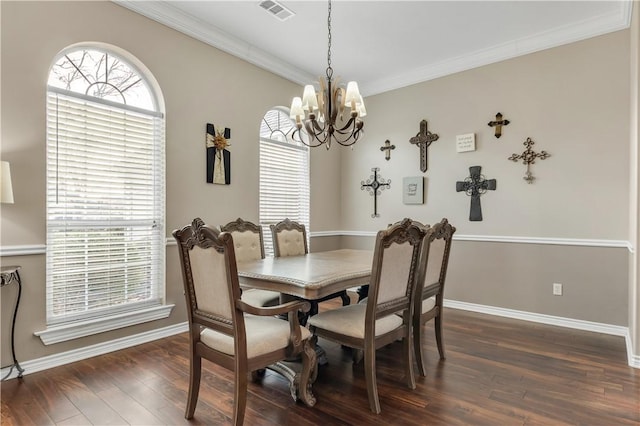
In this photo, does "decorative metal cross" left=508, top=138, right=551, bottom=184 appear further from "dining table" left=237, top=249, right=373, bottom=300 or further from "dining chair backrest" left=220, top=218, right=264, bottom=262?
"dining chair backrest" left=220, top=218, right=264, bottom=262

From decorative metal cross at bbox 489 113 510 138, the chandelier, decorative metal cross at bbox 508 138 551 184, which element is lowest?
decorative metal cross at bbox 508 138 551 184

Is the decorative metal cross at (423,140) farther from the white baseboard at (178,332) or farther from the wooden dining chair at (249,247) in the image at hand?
the wooden dining chair at (249,247)

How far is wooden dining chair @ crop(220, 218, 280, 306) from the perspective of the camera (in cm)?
298

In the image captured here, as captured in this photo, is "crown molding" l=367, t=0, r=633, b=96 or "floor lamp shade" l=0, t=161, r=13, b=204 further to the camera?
"crown molding" l=367, t=0, r=633, b=96

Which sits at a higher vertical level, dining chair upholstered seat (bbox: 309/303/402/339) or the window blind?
the window blind

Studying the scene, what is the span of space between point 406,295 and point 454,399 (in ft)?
2.21

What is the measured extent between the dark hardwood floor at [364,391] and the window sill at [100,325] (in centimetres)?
22

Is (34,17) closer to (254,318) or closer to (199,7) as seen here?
(199,7)

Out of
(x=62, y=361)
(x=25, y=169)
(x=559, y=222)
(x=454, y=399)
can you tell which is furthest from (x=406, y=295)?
(x=25, y=169)

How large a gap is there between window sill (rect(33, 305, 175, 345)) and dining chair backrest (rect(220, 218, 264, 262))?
923 millimetres

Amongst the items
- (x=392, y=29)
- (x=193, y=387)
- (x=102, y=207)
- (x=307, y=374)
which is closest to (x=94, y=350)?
(x=102, y=207)

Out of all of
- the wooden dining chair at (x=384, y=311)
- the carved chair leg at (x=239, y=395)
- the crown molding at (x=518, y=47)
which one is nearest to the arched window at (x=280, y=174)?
the crown molding at (x=518, y=47)

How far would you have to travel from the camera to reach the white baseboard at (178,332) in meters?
A: 2.62

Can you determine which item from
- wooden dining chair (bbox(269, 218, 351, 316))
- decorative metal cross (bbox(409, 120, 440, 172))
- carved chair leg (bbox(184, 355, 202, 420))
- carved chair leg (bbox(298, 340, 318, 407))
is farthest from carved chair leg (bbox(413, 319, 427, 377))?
decorative metal cross (bbox(409, 120, 440, 172))
